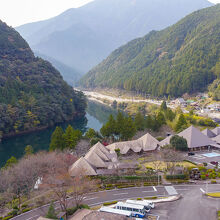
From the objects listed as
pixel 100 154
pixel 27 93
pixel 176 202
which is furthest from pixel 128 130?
pixel 27 93

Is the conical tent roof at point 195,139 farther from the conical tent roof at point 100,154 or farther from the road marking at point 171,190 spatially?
the road marking at point 171,190

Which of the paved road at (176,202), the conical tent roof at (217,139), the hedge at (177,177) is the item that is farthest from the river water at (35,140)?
the conical tent roof at (217,139)

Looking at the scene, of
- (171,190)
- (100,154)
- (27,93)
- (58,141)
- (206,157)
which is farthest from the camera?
(27,93)

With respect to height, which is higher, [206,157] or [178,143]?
[178,143]

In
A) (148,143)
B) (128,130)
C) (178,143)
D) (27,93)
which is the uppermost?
(27,93)

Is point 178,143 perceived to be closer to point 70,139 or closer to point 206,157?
point 206,157

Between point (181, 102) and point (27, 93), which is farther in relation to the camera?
point (181, 102)

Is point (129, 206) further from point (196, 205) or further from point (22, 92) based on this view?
point (22, 92)

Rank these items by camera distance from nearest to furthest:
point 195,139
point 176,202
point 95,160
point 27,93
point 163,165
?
point 176,202
point 163,165
point 95,160
point 195,139
point 27,93
